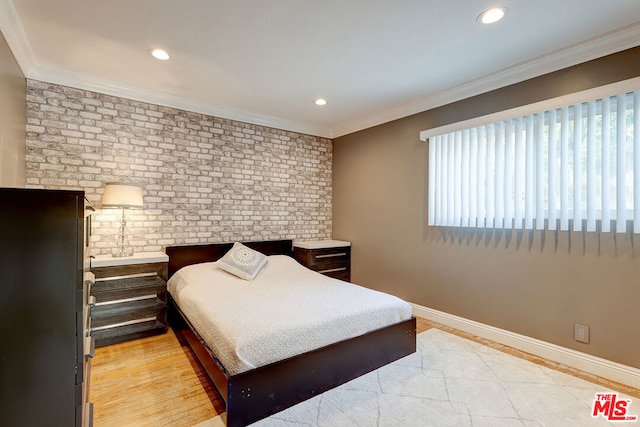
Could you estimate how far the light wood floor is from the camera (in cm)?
185

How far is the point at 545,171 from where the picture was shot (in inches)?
103

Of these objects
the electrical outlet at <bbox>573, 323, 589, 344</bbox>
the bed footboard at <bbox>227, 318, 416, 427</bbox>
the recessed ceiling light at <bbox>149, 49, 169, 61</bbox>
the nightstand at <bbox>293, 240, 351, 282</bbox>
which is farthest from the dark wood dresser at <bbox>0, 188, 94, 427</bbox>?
the electrical outlet at <bbox>573, 323, 589, 344</bbox>

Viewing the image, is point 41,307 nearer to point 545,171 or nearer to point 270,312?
point 270,312

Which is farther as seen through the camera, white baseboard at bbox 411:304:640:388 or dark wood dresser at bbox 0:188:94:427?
white baseboard at bbox 411:304:640:388

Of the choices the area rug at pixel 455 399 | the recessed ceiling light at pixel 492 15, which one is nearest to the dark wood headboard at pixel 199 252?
the area rug at pixel 455 399

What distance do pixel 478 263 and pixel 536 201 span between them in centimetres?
81

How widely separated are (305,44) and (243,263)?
2.24m

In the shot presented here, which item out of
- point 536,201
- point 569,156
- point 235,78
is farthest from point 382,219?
point 235,78

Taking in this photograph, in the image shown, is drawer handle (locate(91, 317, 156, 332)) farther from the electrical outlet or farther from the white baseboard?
the electrical outlet

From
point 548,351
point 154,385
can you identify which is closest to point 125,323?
point 154,385

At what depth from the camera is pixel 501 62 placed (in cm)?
265

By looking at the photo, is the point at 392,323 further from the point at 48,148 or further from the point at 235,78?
the point at 48,148

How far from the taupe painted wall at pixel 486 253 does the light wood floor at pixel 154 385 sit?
1.22 ft

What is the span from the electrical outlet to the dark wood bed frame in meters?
1.29
